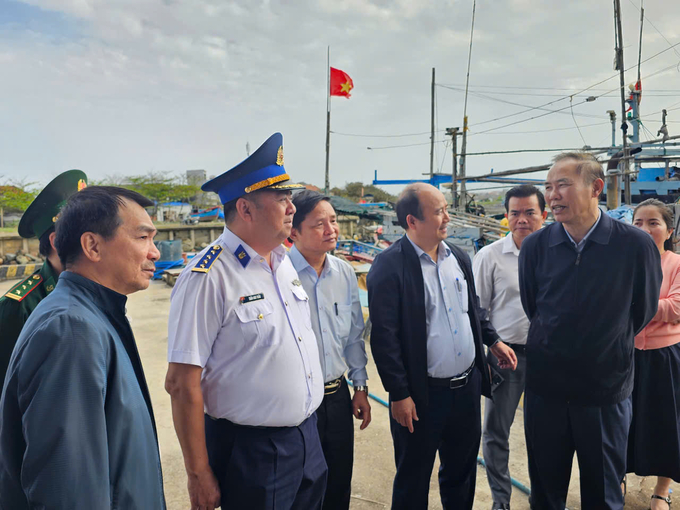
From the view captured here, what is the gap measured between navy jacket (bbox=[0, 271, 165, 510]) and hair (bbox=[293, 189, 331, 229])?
4.02ft

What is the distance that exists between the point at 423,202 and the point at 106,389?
1.71m

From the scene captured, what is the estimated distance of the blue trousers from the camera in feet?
6.47

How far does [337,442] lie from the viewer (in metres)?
2.05

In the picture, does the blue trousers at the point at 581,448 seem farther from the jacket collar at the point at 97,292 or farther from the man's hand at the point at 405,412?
the jacket collar at the point at 97,292

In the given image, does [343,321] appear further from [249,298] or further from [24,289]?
[24,289]

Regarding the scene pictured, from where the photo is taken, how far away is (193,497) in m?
1.51

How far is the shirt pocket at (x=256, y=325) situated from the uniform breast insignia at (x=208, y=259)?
20cm

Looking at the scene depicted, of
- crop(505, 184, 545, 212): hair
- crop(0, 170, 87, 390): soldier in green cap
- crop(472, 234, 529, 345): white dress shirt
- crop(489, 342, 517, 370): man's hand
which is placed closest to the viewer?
crop(0, 170, 87, 390): soldier in green cap

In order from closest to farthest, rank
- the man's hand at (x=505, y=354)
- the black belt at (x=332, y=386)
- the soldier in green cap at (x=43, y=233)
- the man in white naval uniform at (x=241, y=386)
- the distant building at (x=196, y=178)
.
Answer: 1. the man in white naval uniform at (x=241, y=386)
2. the soldier in green cap at (x=43, y=233)
3. the black belt at (x=332, y=386)
4. the man's hand at (x=505, y=354)
5. the distant building at (x=196, y=178)

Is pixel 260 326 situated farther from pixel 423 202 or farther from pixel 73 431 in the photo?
pixel 423 202

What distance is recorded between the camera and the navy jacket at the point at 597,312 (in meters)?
1.96

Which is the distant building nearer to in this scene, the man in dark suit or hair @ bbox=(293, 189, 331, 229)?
hair @ bbox=(293, 189, 331, 229)

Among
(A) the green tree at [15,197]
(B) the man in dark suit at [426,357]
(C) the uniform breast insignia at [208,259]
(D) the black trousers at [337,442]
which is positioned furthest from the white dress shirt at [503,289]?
(A) the green tree at [15,197]

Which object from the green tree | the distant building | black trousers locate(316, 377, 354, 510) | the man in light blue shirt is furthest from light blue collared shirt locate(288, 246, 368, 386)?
the distant building
